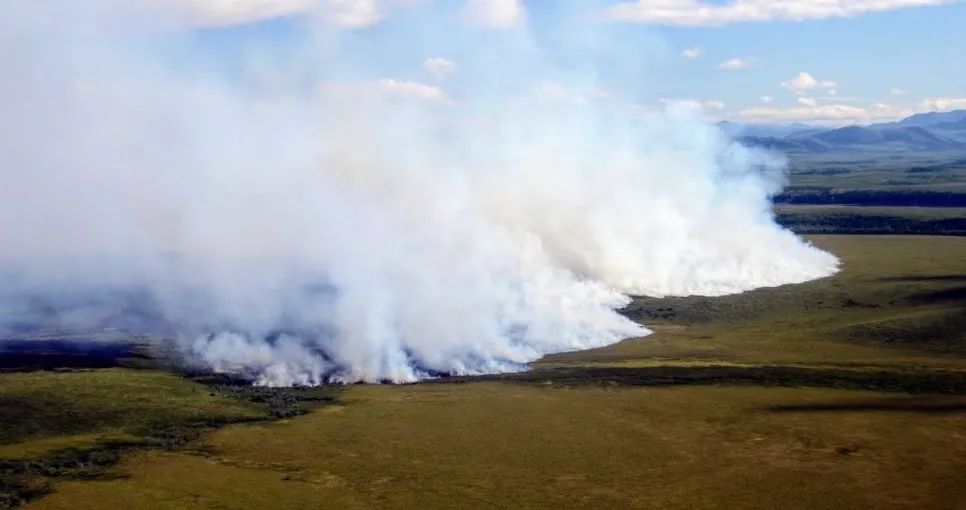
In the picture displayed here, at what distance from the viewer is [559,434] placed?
3177 inches

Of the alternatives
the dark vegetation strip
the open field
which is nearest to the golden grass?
the open field

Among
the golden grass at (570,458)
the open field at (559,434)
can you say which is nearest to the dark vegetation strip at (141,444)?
the open field at (559,434)

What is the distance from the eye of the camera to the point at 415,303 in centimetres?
11938

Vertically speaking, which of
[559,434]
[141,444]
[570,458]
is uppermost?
[559,434]

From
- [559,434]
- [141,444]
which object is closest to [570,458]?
[559,434]

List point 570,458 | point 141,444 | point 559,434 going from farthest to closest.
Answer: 1. point 559,434
2. point 141,444
3. point 570,458

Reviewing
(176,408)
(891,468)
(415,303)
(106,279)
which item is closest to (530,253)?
(415,303)

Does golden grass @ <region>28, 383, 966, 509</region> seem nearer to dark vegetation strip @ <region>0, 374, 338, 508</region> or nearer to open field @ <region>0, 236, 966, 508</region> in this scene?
open field @ <region>0, 236, 966, 508</region>

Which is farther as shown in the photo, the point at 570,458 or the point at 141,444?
the point at 141,444

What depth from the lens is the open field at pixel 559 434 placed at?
66938 millimetres

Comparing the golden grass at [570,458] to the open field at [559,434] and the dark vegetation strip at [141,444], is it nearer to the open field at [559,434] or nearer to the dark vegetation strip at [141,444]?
the open field at [559,434]

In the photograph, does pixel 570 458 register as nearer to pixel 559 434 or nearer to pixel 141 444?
pixel 559 434

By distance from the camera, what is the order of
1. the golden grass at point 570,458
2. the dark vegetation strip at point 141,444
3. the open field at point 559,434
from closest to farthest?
the golden grass at point 570,458
the open field at point 559,434
the dark vegetation strip at point 141,444

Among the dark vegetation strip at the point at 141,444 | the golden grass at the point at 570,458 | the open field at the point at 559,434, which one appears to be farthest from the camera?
the dark vegetation strip at the point at 141,444
